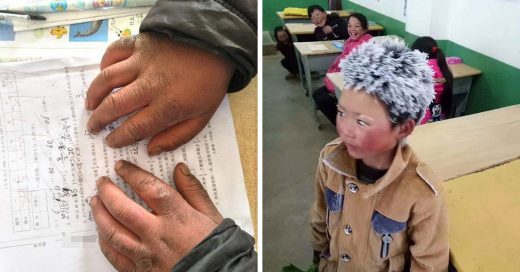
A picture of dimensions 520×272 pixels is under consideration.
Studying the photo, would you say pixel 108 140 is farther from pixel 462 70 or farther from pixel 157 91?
pixel 462 70

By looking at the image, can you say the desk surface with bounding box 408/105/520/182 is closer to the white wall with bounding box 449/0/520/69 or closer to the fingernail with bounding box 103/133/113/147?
the white wall with bounding box 449/0/520/69

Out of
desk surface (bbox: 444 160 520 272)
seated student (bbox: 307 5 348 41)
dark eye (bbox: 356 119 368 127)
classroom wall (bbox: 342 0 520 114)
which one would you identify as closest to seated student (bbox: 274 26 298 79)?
seated student (bbox: 307 5 348 41)

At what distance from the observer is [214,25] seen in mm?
454

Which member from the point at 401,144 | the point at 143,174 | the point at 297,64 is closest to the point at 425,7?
the point at 297,64

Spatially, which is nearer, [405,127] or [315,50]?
[405,127]

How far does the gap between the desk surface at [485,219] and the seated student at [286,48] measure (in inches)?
34.9

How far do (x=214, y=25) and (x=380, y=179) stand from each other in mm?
344

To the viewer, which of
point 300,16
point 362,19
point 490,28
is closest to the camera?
point 362,19

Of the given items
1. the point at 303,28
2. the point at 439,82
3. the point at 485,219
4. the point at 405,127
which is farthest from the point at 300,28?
the point at 405,127

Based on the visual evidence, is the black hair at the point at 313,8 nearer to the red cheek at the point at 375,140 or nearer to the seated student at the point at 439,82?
the seated student at the point at 439,82

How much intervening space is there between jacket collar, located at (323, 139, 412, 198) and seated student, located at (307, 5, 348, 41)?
79cm

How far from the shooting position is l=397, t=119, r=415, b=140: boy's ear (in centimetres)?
50

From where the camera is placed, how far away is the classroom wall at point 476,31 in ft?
4.04

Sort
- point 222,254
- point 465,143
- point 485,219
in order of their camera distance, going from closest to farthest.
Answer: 1. point 222,254
2. point 485,219
3. point 465,143
